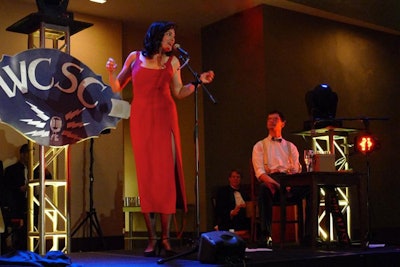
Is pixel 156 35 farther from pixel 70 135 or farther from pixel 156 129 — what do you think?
pixel 70 135

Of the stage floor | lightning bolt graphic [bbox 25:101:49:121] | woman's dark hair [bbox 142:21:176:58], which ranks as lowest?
the stage floor

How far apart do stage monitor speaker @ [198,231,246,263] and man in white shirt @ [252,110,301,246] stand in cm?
227

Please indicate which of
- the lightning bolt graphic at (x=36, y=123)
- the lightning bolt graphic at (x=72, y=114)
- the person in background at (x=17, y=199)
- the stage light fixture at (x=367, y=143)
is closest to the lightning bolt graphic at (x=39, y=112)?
the lightning bolt graphic at (x=36, y=123)

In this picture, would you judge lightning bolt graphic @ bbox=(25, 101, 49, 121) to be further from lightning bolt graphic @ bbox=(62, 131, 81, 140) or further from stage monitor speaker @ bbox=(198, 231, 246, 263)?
stage monitor speaker @ bbox=(198, 231, 246, 263)

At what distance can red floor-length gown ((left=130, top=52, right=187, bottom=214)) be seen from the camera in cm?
382

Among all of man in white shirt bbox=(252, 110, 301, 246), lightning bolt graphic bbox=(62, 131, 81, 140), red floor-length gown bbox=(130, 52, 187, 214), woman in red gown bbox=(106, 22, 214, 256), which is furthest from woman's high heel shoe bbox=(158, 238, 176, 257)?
man in white shirt bbox=(252, 110, 301, 246)

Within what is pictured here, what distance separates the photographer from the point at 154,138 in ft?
12.6

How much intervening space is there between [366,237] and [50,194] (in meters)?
4.10

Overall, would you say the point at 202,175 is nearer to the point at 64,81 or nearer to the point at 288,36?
the point at 288,36

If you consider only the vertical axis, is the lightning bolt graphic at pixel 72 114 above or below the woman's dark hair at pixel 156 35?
below

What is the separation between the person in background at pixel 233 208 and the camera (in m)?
7.50

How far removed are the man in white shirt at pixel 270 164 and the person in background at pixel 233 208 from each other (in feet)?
4.95

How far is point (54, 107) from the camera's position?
4.08m

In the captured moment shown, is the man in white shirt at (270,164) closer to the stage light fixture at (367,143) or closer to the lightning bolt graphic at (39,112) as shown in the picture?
the stage light fixture at (367,143)
